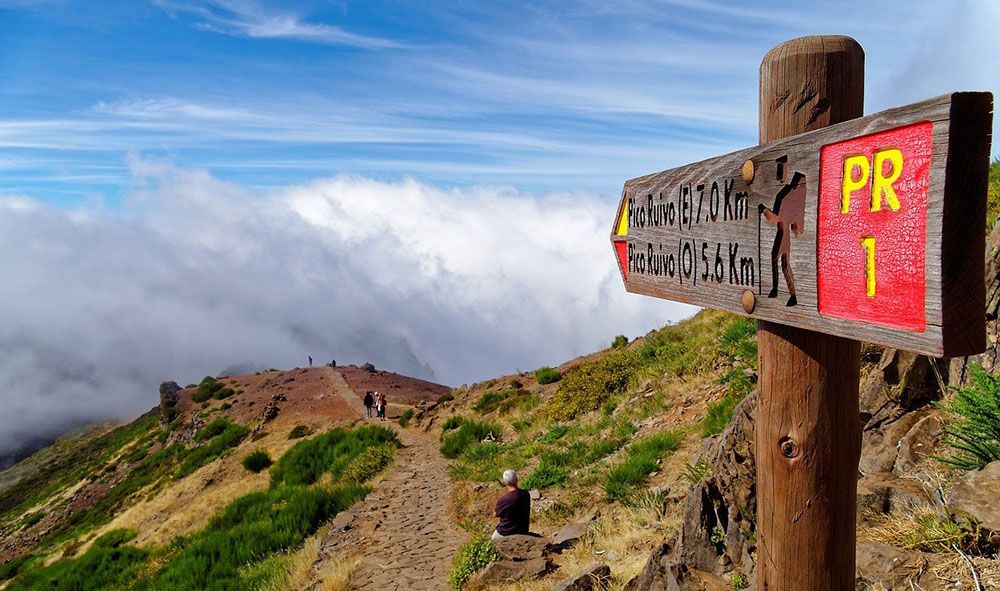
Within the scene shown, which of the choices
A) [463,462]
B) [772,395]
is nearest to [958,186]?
[772,395]

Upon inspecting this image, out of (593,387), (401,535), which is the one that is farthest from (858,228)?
(593,387)

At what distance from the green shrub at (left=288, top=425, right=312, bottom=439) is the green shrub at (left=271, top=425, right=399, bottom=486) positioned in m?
8.10

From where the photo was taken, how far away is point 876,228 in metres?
1.77

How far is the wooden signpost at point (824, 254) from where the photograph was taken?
158cm

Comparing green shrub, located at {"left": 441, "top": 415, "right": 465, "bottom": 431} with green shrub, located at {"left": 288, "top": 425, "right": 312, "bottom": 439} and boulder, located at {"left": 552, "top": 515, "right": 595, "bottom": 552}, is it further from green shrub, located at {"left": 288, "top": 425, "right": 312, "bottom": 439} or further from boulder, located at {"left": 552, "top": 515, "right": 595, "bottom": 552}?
boulder, located at {"left": 552, "top": 515, "right": 595, "bottom": 552}

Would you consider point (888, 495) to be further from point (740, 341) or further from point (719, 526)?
point (740, 341)

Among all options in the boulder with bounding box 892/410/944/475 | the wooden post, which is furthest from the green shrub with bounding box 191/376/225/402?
the wooden post

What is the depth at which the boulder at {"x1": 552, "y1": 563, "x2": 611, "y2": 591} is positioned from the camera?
5.67m

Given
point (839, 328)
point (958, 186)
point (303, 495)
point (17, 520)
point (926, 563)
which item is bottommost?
point (17, 520)

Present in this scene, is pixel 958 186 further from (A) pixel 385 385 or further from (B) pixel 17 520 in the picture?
(B) pixel 17 520

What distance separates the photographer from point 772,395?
7.86 ft

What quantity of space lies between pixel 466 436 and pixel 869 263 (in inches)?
635

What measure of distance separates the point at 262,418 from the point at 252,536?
2631cm

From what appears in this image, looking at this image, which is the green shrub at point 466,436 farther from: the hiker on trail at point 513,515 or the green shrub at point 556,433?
the hiker on trail at point 513,515
